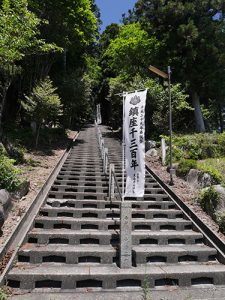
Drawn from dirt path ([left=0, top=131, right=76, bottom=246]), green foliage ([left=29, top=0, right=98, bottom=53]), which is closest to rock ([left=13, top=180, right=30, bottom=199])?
dirt path ([left=0, top=131, right=76, bottom=246])

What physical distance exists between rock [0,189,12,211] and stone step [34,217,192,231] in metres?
0.73

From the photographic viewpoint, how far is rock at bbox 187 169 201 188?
1037 centimetres

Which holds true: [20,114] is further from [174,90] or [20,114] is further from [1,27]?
[1,27]

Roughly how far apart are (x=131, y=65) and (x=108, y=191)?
17675 mm


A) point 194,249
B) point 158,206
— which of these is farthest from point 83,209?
point 194,249

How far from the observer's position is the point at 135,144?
6.95 meters

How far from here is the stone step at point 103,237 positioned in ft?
22.5

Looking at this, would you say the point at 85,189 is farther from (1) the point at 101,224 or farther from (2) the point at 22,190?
(1) the point at 101,224

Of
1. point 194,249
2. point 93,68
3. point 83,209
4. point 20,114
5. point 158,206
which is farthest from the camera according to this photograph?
point 93,68

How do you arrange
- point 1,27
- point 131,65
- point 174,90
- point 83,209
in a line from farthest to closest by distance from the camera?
1. point 131,65
2. point 174,90
3. point 1,27
4. point 83,209

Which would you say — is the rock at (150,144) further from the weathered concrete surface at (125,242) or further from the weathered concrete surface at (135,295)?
the weathered concrete surface at (135,295)

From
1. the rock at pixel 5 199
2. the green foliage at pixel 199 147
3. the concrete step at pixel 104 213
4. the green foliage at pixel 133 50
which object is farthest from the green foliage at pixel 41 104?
the green foliage at pixel 133 50

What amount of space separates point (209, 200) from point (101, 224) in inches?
114

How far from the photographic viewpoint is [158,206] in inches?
356
